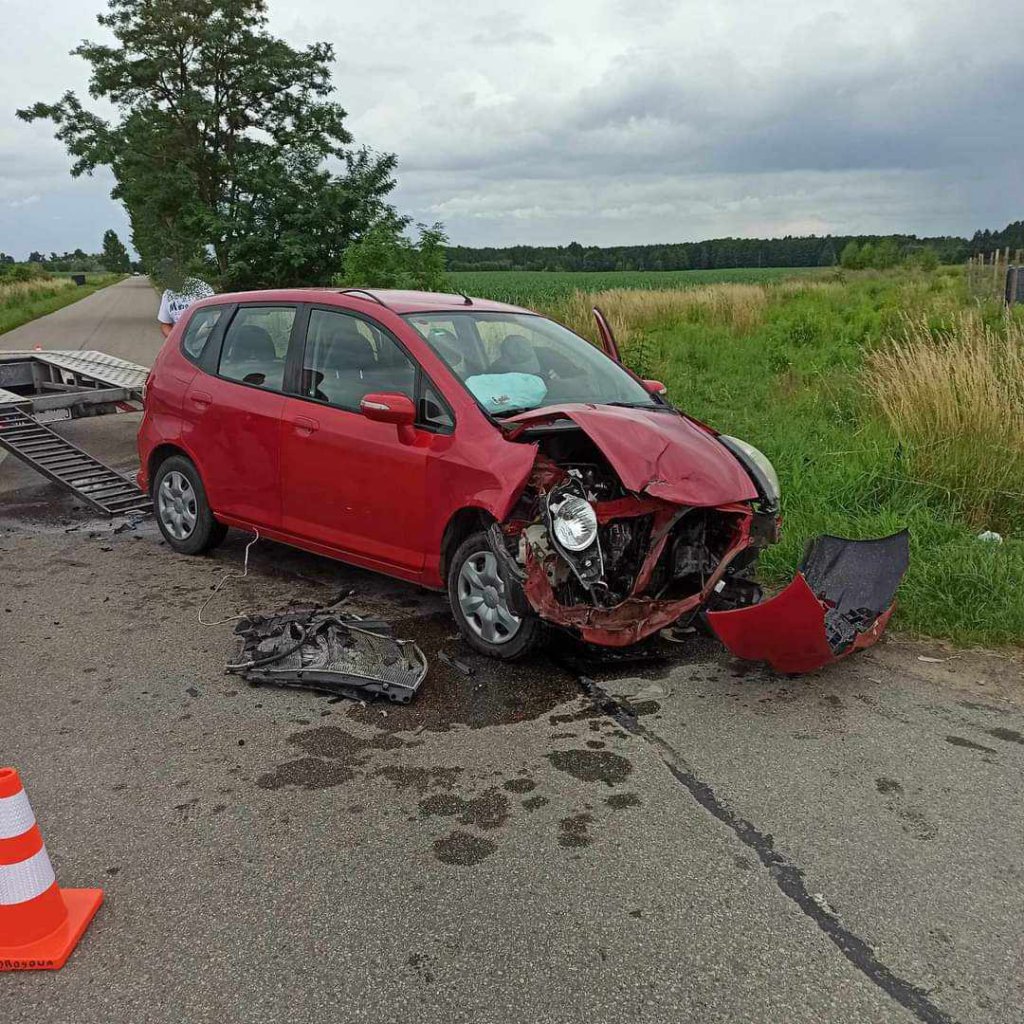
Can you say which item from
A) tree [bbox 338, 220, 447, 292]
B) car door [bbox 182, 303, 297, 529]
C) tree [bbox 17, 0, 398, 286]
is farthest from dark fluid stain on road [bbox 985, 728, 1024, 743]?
tree [bbox 17, 0, 398, 286]

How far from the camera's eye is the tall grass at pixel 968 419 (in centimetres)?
685

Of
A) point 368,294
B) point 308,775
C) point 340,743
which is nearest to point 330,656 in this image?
point 340,743

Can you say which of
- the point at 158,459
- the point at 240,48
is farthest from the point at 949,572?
the point at 240,48

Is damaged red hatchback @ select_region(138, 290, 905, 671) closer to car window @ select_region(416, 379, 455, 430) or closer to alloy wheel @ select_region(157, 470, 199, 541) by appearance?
car window @ select_region(416, 379, 455, 430)

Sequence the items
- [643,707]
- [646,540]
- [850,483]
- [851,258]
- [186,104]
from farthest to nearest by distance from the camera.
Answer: [851,258] < [186,104] < [850,483] < [646,540] < [643,707]

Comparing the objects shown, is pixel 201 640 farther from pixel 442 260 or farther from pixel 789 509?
pixel 442 260

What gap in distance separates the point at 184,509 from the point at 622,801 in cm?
424

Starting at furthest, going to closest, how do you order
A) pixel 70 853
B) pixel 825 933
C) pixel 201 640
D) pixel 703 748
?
1. pixel 201 640
2. pixel 703 748
3. pixel 70 853
4. pixel 825 933

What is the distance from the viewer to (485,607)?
15.5ft

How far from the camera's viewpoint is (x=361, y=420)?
5.20m

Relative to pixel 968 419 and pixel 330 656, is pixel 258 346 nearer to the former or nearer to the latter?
pixel 330 656

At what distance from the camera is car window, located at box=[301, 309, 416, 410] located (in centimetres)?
513

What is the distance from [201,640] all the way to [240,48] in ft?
91.8

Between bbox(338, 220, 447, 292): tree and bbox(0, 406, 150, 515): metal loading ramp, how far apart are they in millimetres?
7238
